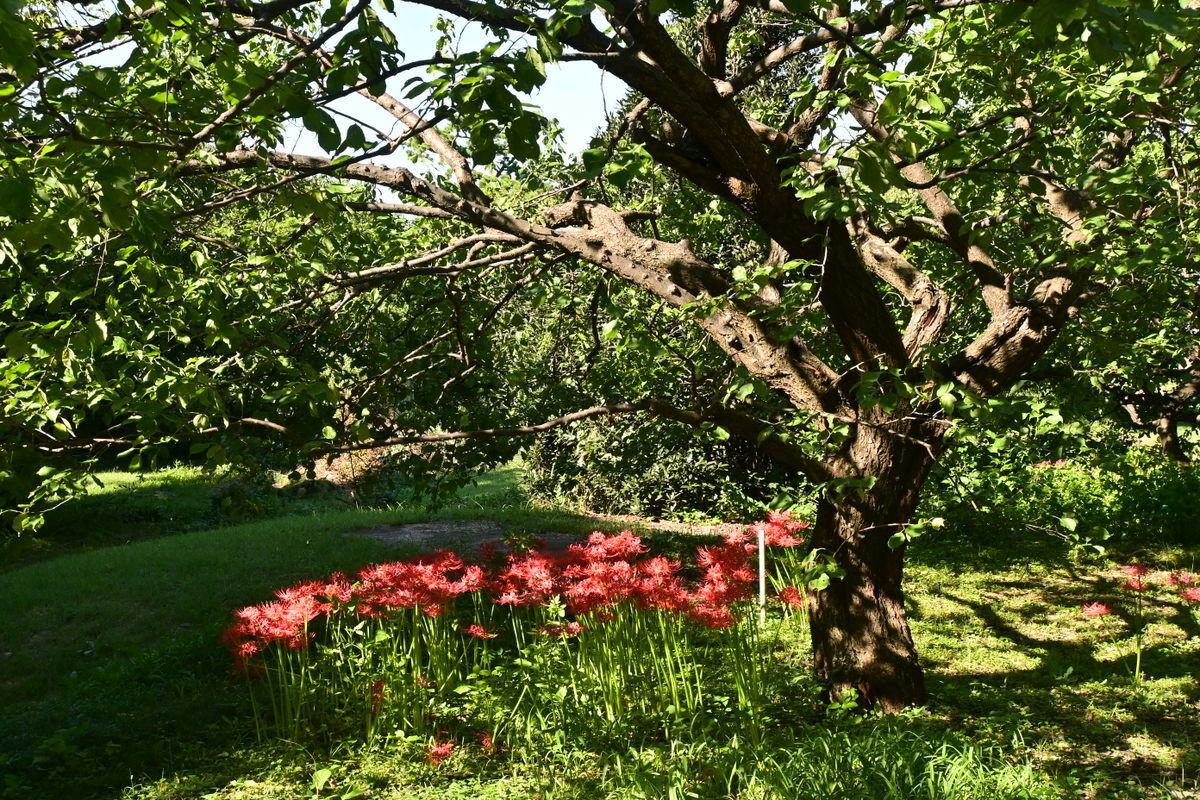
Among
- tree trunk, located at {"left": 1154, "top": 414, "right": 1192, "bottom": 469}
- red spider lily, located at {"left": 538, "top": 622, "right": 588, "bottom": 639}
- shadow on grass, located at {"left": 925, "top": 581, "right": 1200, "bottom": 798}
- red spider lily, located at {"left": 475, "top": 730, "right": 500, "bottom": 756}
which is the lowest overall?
shadow on grass, located at {"left": 925, "top": 581, "right": 1200, "bottom": 798}

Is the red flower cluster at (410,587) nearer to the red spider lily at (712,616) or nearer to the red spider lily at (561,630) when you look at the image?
the red spider lily at (561,630)

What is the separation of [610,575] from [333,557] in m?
5.05

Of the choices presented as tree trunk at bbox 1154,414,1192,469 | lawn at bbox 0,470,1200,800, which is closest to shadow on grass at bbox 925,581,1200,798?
lawn at bbox 0,470,1200,800

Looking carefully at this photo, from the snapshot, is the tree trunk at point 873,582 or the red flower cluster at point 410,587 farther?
the red flower cluster at point 410,587

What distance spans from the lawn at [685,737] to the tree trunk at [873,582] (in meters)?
0.21

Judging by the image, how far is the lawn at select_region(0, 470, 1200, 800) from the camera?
405cm

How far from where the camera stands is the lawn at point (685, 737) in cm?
405

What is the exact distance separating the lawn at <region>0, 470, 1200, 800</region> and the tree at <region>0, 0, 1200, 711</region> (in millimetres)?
846

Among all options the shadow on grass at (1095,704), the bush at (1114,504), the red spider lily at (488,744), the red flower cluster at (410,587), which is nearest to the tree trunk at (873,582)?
the shadow on grass at (1095,704)

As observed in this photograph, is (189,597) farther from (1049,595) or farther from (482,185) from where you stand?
(1049,595)

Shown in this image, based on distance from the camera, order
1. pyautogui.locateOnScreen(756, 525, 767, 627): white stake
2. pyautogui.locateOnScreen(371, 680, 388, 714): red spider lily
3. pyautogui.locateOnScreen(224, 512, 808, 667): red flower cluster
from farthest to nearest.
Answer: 1. pyautogui.locateOnScreen(756, 525, 767, 627): white stake
2. pyautogui.locateOnScreen(371, 680, 388, 714): red spider lily
3. pyautogui.locateOnScreen(224, 512, 808, 667): red flower cluster

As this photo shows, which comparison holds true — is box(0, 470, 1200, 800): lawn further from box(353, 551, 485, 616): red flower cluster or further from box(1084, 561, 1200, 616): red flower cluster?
box(353, 551, 485, 616): red flower cluster

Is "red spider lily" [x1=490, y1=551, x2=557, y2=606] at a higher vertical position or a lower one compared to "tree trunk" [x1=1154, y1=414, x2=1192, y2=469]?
lower

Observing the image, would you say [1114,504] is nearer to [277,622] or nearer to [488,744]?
[488,744]
